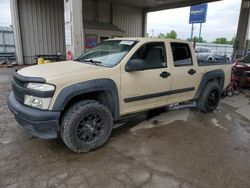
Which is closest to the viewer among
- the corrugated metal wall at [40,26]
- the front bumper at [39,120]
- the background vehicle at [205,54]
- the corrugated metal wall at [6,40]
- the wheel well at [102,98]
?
the front bumper at [39,120]

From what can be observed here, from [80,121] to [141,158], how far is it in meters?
1.06

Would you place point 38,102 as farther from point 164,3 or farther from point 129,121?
point 164,3

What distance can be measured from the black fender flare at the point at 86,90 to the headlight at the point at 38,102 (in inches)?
4.0

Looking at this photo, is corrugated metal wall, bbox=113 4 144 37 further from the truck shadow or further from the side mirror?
the side mirror

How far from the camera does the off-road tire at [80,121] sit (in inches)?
113

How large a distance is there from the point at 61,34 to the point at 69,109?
500 inches

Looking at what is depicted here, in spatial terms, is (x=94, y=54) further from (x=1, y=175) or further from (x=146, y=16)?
(x=146, y=16)

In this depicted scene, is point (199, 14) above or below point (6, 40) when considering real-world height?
above

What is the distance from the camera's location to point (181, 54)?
4230 mm

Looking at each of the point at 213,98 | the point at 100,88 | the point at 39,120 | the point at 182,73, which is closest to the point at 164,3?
the point at 213,98

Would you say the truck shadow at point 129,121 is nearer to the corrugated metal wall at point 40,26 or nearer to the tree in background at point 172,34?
the corrugated metal wall at point 40,26

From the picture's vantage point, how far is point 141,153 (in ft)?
10.3

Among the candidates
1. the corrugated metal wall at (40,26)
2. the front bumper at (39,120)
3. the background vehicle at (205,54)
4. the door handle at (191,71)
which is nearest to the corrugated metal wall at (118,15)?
the corrugated metal wall at (40,26)

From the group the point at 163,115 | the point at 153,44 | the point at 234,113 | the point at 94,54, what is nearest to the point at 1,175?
the point at 94,54
